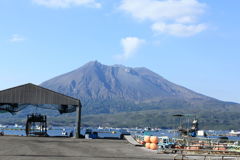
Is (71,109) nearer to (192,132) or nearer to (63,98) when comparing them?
(63,98)

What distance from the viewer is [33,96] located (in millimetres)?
59594

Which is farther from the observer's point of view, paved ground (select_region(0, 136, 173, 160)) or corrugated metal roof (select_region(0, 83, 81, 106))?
corrugated metal roof (select_region(0, 83, 81, 106))

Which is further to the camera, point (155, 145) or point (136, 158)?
point (155, 145)

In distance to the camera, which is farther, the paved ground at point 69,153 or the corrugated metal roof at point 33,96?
the corrugated metal roof at point 33,96

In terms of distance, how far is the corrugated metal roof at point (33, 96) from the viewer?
59.1 m

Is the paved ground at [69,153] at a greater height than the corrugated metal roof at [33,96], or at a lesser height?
lesser

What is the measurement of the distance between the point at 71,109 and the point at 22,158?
41.0m

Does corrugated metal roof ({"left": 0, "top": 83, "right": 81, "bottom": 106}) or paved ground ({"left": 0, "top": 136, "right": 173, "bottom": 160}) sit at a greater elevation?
corrugated metal roof ({"left": 0, "top": 83, "right": 81, "bottom": 106})

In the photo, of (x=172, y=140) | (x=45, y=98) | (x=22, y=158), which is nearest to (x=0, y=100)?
(x=45, y=98)

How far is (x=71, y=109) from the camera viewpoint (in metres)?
67.2

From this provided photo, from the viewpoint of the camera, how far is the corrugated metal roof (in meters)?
59.1

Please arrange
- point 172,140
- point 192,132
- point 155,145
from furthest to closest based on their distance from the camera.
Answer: point 192,132
point 172,140
point 155,145

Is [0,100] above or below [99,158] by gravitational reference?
above

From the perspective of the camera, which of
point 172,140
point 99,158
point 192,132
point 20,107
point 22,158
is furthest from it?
point 192,132
